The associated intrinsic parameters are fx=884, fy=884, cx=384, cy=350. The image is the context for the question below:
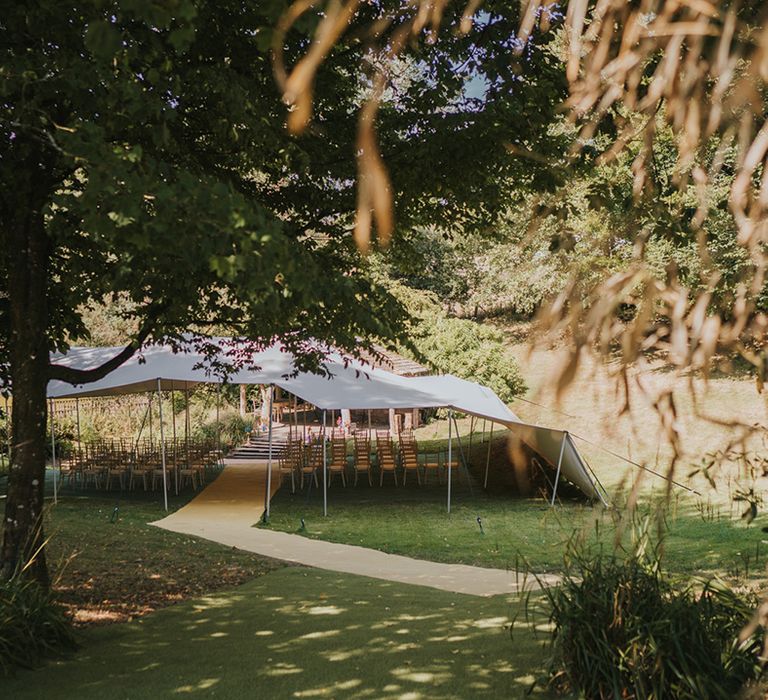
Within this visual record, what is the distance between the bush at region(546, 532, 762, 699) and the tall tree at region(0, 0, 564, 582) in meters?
2.43

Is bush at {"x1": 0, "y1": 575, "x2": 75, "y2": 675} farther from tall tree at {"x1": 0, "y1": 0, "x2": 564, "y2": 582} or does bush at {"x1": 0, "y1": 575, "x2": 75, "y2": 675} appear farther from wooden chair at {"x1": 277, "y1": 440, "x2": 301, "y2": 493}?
wooden chair at {"x1": 277, "y1": 440, "x2": 301, "y2": 493}

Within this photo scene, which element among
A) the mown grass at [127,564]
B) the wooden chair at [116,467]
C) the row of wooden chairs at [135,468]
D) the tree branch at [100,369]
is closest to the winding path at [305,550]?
the mown grass at [127,564]

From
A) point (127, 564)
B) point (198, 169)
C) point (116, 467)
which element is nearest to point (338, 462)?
point (116, 467)

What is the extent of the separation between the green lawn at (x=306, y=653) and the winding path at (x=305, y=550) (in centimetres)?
78

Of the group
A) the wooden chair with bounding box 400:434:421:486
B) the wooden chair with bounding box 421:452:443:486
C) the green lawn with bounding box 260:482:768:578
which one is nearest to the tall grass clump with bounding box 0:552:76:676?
the green lawn with bounding box 260:482:768:578

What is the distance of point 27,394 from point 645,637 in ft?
17.1

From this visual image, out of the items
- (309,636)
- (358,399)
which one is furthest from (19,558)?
(358,399)

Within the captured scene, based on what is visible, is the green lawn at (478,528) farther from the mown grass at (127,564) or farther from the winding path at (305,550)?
the mown grass at (127,564)

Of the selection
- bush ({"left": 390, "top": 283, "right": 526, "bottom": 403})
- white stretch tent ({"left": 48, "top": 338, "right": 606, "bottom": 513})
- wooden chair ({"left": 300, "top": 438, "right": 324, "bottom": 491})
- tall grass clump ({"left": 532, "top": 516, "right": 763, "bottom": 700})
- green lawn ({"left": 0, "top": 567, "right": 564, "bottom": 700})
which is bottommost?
green lawn ({"left": 0, "top": 567, "right": 564, "bottom": 700})

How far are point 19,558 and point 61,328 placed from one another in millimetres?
2960

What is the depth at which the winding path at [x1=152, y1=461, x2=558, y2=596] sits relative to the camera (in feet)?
34.3

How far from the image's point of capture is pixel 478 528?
15008 mm

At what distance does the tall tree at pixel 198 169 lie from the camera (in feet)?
15.2

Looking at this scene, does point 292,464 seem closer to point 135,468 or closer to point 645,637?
point 135,468
